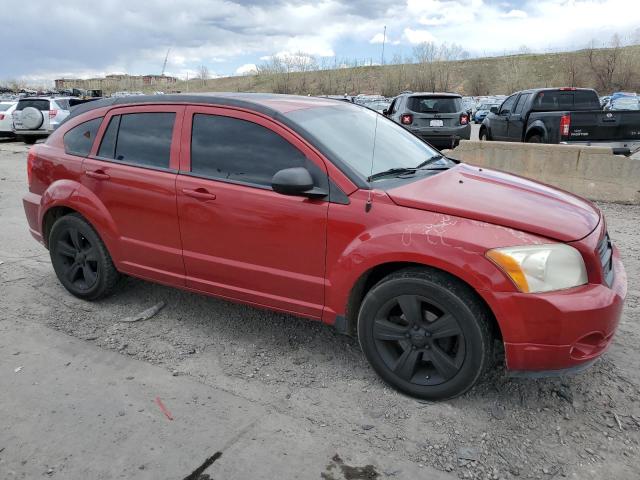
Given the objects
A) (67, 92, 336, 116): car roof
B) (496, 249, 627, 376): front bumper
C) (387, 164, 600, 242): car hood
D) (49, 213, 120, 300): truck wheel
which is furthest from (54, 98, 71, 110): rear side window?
(496, 249, 627, 376): front bumper

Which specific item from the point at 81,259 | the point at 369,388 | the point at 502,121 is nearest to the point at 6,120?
the point at 502,121

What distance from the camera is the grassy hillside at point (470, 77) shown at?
260 feet

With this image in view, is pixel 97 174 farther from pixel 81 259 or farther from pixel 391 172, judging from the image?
pixel 391 172

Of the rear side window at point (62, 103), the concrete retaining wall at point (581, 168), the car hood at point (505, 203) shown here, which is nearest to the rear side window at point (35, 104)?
the rear side window at point (62, 103)

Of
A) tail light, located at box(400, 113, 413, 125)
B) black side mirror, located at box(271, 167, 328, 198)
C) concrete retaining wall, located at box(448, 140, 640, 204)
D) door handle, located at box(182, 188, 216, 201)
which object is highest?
tail light, located at box(400, 113, 413, 125)

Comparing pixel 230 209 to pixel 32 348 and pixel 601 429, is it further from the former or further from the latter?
pixel 601 429

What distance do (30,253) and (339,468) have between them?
482 cm

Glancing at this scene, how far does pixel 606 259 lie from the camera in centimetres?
306

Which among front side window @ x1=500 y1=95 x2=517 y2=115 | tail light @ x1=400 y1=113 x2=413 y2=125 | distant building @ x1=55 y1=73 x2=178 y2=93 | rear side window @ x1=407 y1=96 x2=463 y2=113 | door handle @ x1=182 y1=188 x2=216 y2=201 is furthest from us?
distant building @ x1=55 y1=73 x2=178 y2=93

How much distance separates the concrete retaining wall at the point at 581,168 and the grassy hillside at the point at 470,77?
69.9 metres

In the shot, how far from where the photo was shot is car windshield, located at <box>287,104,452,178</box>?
339cm

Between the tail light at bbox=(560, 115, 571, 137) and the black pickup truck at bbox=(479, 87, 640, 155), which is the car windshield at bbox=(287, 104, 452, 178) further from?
the black pickup truck at bbox=(479, 87, 640, 155)

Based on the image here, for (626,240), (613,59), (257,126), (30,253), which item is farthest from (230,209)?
(613,59)

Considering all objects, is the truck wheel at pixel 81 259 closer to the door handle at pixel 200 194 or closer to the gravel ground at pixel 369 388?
the gravel ground at pixel 369 388
